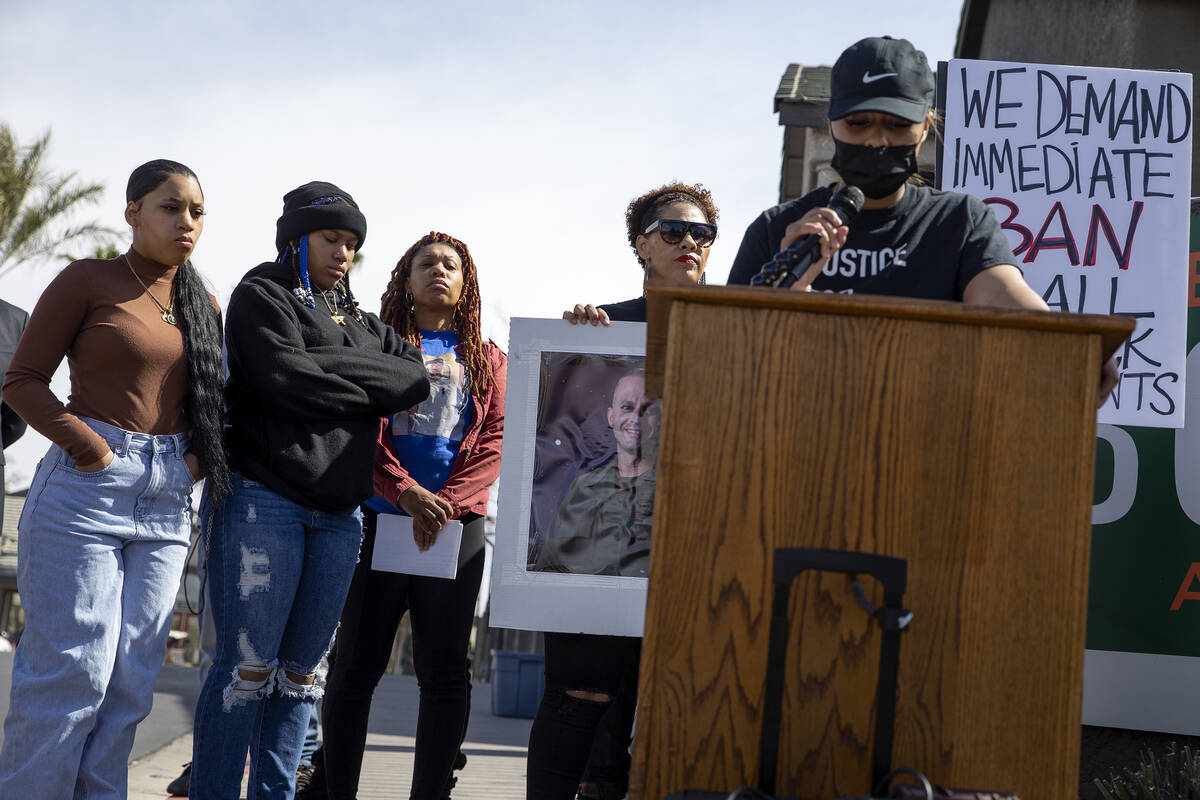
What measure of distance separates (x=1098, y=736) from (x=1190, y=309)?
1556 millimetres

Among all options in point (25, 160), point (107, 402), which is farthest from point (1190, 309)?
point (25, 160)

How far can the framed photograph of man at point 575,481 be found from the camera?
3.20m

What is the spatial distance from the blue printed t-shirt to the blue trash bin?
22.8ft

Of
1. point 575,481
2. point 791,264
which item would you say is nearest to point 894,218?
point 791,264

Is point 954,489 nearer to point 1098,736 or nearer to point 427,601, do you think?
point 427,601

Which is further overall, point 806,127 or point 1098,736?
point 806,127

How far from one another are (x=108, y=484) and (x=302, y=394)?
55cm

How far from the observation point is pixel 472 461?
→ 3.86m

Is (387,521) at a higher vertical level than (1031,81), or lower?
lower

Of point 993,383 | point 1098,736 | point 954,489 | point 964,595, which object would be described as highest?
point 993,383

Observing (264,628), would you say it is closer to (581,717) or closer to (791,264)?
(581,717)

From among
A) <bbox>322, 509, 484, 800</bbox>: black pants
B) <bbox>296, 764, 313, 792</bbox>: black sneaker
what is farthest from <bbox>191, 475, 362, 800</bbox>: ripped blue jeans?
<bbox>296, 764, 313, 792</bbox>: black sneaker

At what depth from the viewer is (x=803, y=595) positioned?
1643mm

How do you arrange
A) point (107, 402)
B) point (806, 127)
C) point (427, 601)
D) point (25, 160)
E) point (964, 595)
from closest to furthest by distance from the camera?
point (964, 595) < point (107, 402) < point (427, 601) < point (806, 127) < point (25, 160)
